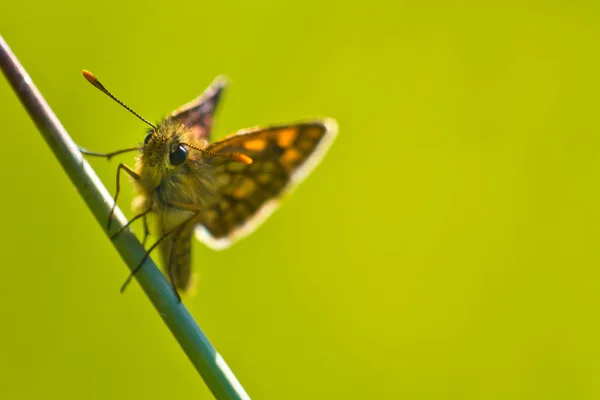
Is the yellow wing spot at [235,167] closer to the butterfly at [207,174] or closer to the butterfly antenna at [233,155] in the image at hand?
the butterfly at [207,174]

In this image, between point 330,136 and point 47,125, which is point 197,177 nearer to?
point 330,136

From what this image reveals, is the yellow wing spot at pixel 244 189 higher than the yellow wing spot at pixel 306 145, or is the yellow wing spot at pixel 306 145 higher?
the yellow wing spot at pixel 244 189

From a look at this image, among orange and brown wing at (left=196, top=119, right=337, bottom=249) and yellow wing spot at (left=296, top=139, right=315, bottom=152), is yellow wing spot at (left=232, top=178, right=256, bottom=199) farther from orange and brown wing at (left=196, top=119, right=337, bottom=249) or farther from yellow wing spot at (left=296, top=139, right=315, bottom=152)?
yellow wing spot at (left=296, top=139, right=315, bottom=152)

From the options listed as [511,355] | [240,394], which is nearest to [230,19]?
[511,355]

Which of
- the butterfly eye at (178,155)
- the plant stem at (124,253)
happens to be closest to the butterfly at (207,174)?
the butterfly eye at (178,155)

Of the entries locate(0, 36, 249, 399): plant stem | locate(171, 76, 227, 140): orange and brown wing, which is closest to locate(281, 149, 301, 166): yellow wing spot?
locate(171, 76, 227, 140): orange and brown wing

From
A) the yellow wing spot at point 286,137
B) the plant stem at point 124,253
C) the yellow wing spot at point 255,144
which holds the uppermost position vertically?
the yellow wing spot at point 255,144

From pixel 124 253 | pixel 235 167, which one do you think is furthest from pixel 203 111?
pixel 124 253

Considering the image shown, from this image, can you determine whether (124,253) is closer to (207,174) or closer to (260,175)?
(207,174)
